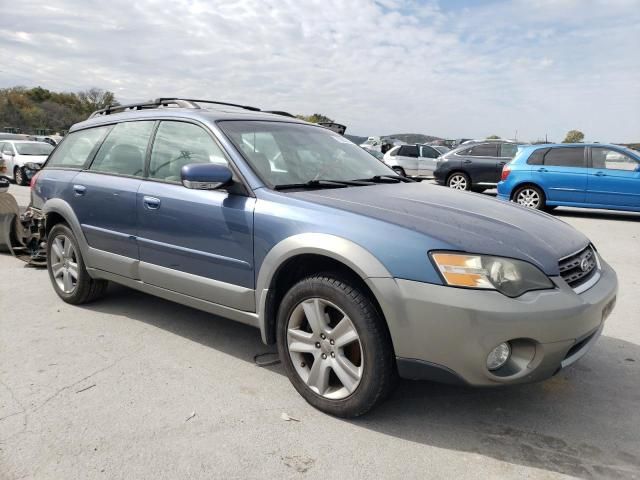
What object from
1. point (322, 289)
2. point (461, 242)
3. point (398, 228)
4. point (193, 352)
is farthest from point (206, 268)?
point (461, 242)

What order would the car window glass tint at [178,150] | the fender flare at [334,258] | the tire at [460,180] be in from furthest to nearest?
the tire at [460,180] → the car window glass tint at [178,150] → the fender flare at [334,258]

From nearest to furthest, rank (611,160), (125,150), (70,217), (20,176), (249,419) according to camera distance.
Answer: (249,419)
(125,150)
(70,217)
(611,160)
(20,176)

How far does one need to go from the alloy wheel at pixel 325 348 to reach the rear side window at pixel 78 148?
261cm

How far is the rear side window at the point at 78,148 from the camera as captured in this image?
442cm

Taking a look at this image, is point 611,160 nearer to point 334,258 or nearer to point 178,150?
point 178,150

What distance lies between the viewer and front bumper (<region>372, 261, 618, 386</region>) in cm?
232

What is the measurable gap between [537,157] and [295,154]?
8.73m

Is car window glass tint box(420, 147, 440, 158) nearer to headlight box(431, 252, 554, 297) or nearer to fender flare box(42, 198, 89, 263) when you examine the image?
fender flare box(42, 198, 89, 263)

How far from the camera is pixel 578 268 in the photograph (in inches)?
108

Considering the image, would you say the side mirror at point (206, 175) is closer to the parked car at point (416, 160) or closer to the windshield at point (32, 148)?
the parked car at point (416, 160)

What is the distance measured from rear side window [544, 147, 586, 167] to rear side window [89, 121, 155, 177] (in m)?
9.02

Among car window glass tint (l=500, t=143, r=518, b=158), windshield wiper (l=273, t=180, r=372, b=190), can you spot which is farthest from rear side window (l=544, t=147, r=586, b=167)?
windshield wiper (l=273, t=180, r=372, b=190)

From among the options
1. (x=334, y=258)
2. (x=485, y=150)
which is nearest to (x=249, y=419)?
(x=334, y=258)

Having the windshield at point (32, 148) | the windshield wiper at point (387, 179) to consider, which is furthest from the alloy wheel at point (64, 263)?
the windshield at point (32, 148)
